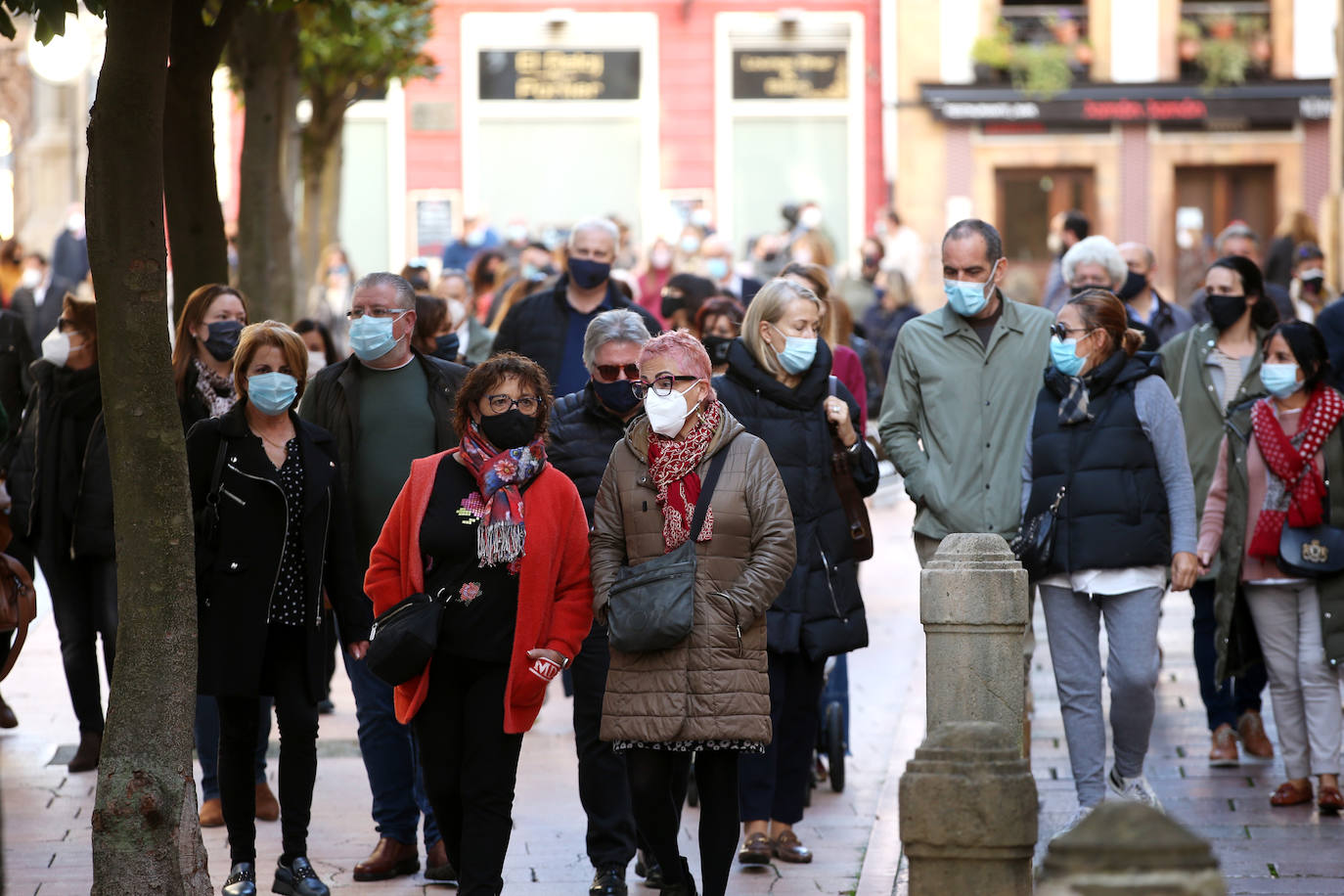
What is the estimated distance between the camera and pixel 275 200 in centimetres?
1318

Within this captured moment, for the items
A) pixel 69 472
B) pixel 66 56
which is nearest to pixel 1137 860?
pixel 69 472

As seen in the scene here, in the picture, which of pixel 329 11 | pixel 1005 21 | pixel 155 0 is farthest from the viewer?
pixel 1005 21

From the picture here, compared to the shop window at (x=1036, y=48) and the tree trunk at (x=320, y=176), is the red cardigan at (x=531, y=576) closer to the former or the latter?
the tree trunk at (x=320, y=176)

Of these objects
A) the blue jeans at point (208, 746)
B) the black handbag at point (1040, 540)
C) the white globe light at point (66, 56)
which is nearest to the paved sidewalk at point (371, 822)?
the blue jeans at point (208, 746)

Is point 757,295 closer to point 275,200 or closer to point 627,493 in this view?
point 627,493

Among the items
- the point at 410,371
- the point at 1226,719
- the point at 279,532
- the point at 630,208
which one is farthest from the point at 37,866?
the point at 630,208

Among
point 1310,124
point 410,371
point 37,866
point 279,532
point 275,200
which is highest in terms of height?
point 1310,124

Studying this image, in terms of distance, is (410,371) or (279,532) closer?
(279,532)

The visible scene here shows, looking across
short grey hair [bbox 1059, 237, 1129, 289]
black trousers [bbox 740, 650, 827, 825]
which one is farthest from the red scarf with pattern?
black trousers [bbox 740, 650, 827, 825]

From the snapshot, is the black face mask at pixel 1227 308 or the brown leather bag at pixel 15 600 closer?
the brown leather bag at pixel 15 600

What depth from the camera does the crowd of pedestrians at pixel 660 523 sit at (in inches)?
267

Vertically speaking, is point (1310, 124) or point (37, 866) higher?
point (1310, 124)

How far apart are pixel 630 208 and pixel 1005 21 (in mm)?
6830

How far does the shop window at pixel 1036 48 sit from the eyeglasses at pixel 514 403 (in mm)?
28733
